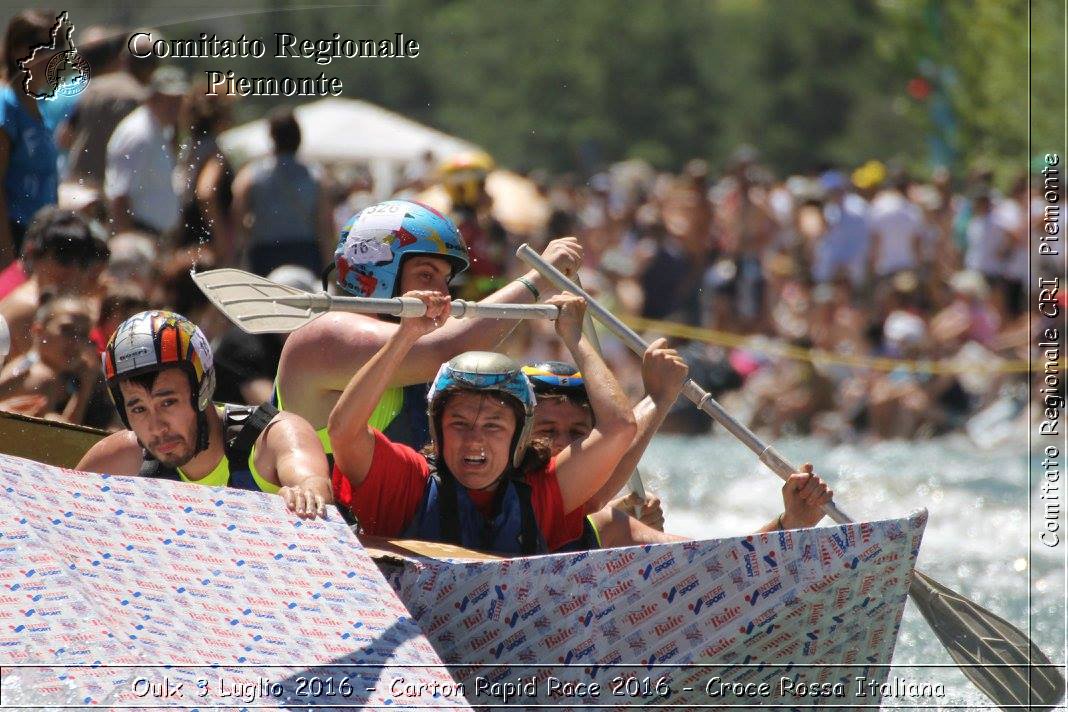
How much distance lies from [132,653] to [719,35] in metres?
73.7

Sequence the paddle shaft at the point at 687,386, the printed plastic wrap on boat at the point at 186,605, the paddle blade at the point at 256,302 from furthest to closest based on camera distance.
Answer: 1. the paddle shaft at the point at 687,386
2. the paddle blade at the point at 256,302
3. the printed plastic wrap on boat at the point at 186,605

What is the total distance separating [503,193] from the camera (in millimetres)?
18906

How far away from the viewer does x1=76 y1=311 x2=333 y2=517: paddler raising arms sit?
509cm

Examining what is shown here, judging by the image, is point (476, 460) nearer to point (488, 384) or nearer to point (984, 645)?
point (488, 384)

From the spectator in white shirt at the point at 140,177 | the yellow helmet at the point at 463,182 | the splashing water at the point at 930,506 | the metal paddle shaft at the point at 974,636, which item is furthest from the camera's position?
the yellow helmet at the point at 463,182

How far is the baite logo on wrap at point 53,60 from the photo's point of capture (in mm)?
8281

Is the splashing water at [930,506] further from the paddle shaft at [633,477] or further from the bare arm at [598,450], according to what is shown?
the bare arm at [598,450]

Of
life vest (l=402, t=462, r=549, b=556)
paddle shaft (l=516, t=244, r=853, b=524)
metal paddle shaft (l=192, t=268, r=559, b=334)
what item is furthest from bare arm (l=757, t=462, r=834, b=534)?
metal paddle shaft (l=192, t=268, r=559, b=334)

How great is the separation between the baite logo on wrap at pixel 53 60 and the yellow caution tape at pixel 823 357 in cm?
729

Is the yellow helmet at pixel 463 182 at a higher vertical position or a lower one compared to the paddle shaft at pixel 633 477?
higher

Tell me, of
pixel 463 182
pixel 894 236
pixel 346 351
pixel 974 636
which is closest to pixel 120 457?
pixel 346 351

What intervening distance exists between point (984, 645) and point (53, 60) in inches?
207

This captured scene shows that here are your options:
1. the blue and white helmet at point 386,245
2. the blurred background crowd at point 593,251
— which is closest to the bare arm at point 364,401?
the blue and white helmet at point 386,245

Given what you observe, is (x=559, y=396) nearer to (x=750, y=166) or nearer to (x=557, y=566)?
(x=557, y=566)
